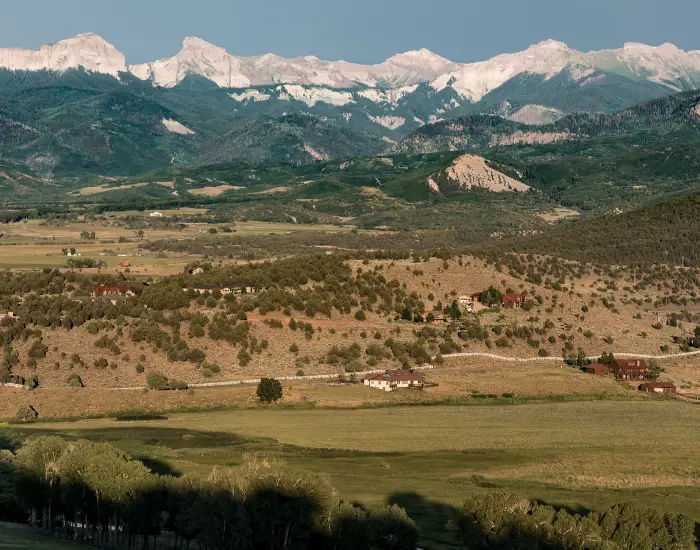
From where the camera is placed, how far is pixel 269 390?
99875 mm

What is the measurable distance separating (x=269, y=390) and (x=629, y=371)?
43578mm

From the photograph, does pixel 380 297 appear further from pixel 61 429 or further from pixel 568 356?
pixel 61 429

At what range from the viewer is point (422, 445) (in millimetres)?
81375

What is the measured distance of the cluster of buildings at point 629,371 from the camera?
113200 mm

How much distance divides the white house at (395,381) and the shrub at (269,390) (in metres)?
12.3

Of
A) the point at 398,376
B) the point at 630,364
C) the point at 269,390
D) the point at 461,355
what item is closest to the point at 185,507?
the point at 269,390

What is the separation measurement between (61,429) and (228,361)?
31930 mm

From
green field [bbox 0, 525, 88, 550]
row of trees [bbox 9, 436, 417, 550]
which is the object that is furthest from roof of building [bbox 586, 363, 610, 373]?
green field [bbox 0, 525, 88, 550]

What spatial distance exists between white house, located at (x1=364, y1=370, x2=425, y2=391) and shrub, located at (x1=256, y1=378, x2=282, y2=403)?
12.3 m

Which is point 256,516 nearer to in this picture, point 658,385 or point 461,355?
point 658,385

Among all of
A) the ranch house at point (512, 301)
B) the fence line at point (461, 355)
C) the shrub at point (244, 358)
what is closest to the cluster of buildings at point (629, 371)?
the fence line at point (461, 355)

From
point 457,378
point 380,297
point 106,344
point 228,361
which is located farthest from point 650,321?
point 106,344

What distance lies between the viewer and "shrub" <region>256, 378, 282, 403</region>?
99875 mm

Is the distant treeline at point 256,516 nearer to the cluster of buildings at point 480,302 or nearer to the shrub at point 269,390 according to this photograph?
the shrub at point 269,390
